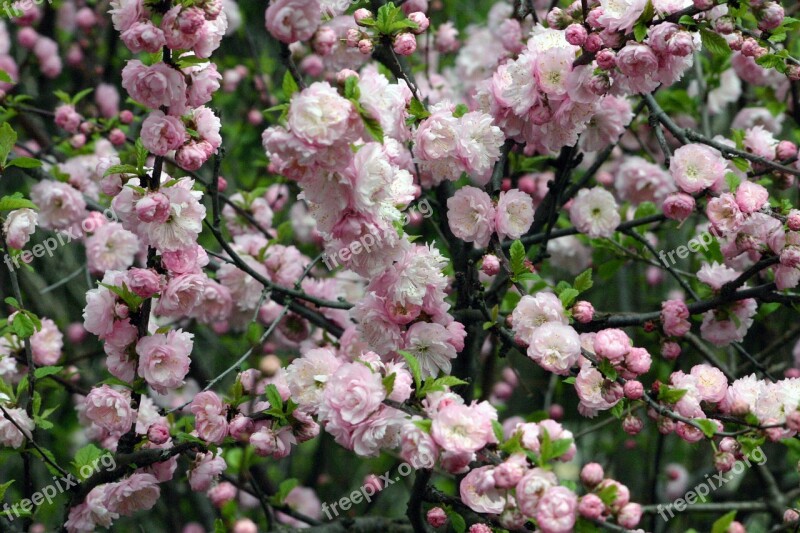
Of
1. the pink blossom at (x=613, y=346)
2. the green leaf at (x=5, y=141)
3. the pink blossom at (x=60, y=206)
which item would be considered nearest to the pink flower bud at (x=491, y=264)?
the pink blossom at (x=613, y=346)

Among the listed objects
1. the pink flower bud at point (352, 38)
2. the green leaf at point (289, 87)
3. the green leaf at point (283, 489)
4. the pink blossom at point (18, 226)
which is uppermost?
the green leaf at point (289, 87)

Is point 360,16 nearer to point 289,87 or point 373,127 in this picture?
point 289,87

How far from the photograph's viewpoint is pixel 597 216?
2654 millimetres

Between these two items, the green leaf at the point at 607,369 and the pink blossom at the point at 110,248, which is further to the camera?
the pink blossom at the point at 110,248

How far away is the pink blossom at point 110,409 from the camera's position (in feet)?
6.56

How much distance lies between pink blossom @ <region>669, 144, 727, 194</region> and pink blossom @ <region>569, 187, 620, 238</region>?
503 millimetres

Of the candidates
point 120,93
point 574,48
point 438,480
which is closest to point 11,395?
point 574,48

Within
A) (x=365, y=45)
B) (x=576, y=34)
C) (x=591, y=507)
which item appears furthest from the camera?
(x=365, y=45)

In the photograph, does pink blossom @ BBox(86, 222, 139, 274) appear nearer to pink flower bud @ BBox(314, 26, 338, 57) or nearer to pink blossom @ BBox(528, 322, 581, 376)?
pink flower bud @ BBox(314, 26, 338, 57)

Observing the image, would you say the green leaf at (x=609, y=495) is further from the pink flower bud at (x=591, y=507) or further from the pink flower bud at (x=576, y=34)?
the pink flower bud at (x=576, y=34)

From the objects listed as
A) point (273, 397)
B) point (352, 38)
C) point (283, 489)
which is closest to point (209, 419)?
point (273, 397)

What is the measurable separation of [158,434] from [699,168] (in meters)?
1.61

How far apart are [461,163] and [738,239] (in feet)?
2.57

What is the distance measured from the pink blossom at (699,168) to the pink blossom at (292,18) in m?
1.04
